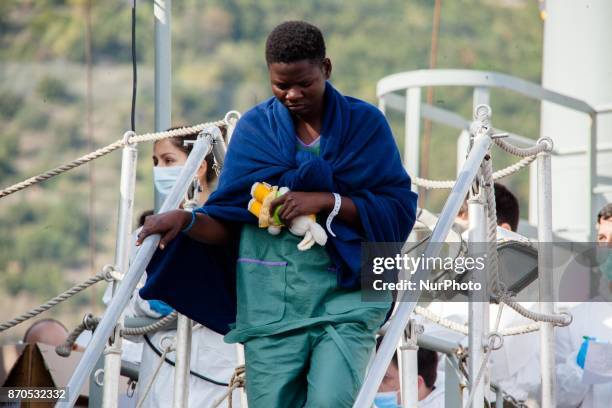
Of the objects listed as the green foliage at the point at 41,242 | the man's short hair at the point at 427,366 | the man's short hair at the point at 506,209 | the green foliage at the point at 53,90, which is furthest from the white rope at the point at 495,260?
the green foliage at the point at 53,90

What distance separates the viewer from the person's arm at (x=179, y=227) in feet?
11.6

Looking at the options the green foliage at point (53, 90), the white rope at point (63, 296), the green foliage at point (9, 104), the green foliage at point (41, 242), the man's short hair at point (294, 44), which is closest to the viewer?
the man's short hair at point (294, 44)

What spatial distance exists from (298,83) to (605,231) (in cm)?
286

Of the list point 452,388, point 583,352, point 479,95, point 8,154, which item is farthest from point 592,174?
point 8,154

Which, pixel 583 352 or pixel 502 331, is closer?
pixel 502 331

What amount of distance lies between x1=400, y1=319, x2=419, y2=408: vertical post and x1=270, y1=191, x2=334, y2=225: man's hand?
0.70 m

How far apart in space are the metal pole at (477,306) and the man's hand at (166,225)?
1099 millimetres

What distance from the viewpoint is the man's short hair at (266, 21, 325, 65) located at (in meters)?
3.38

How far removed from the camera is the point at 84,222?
3027 cm

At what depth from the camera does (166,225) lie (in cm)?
353

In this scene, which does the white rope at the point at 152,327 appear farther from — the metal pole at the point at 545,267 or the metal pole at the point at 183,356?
the metal pole at the point at 545,267

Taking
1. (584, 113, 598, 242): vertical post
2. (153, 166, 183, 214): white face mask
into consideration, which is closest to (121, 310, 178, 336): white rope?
(153, 166, 183, 214): white face mask

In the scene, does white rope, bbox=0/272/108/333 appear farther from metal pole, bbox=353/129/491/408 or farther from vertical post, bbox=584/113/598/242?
vertical post, bbox=584/113/598/242

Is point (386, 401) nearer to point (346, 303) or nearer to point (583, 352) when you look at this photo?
point (583, 352)
